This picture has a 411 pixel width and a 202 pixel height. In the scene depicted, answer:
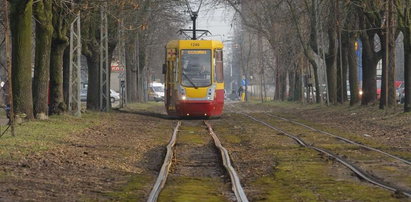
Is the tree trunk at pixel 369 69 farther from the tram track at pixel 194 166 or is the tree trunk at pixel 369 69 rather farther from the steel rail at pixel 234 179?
the steel rail at pixel 234 179

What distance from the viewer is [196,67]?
113ft

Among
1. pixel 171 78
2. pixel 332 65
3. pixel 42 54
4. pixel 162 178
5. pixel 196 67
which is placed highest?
pixel 42 54

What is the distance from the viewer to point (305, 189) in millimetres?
11906

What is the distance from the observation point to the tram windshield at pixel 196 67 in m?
34.2

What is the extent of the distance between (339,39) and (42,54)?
69.4 feet

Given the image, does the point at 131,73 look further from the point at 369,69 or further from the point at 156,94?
the point at 156,94

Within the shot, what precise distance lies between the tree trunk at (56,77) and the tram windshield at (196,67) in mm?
5949

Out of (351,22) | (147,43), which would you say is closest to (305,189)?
(351,22)

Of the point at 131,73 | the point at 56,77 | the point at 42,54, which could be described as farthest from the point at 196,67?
the point at 131,73

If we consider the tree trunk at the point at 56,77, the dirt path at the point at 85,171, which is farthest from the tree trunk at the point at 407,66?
the tree trunk at the point at 56,77

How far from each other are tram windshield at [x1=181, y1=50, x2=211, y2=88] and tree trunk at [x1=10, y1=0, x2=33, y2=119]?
10.7 metres

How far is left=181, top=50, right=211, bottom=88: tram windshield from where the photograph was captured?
3419 cm

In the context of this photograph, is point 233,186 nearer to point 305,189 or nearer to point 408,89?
point 305,189

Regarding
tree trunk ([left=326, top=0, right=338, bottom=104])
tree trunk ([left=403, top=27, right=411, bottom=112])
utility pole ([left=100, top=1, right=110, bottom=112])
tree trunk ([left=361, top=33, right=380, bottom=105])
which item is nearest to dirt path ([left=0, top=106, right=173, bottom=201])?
tree trunk ([left=403, top=27, right=411, bottom=112])
